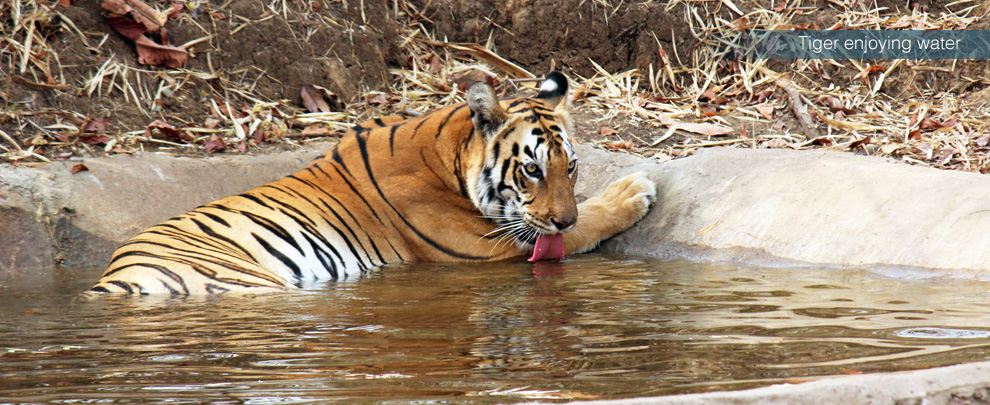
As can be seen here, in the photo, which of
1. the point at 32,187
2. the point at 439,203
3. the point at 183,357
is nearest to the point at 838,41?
the point at 439,203

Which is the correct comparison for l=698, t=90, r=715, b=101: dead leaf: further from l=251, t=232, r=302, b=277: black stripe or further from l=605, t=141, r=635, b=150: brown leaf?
l=251, t=232, r=302, b=277: black stripe

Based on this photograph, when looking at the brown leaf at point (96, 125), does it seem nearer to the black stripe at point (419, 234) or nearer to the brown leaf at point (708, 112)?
the black stripe at point (419, 234)

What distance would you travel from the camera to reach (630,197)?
15.9 ft

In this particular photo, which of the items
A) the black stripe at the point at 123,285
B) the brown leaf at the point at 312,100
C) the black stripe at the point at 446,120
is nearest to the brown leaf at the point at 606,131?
the black stripe at the point at 446,120

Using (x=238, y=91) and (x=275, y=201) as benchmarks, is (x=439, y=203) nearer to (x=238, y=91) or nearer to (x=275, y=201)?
(x=275, y=201)

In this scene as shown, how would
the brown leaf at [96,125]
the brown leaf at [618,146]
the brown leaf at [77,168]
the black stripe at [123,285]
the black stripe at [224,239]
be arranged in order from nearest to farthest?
1. the black stripe at [123,285]
2. the black stripe at [224,239]
3. the brown leaf at [77,168]
4. the brown leaf at [96,125]
5. the brown leaf at [618,146]

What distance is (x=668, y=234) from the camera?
15.2 feet

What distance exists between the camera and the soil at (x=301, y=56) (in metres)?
5.65

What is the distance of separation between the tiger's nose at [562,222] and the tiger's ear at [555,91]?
2.33 feet

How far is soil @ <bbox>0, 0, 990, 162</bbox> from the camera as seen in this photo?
5.65 metres

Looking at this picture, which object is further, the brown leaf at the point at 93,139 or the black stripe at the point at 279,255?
the brown leaf at the point at 93,139

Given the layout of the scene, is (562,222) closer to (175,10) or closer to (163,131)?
(163,131)

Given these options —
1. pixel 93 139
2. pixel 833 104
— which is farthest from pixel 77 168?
pixel 833 104

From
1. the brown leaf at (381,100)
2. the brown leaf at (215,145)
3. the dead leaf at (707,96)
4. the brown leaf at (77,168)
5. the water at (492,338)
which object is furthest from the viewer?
the dead leaf at (707,96)
